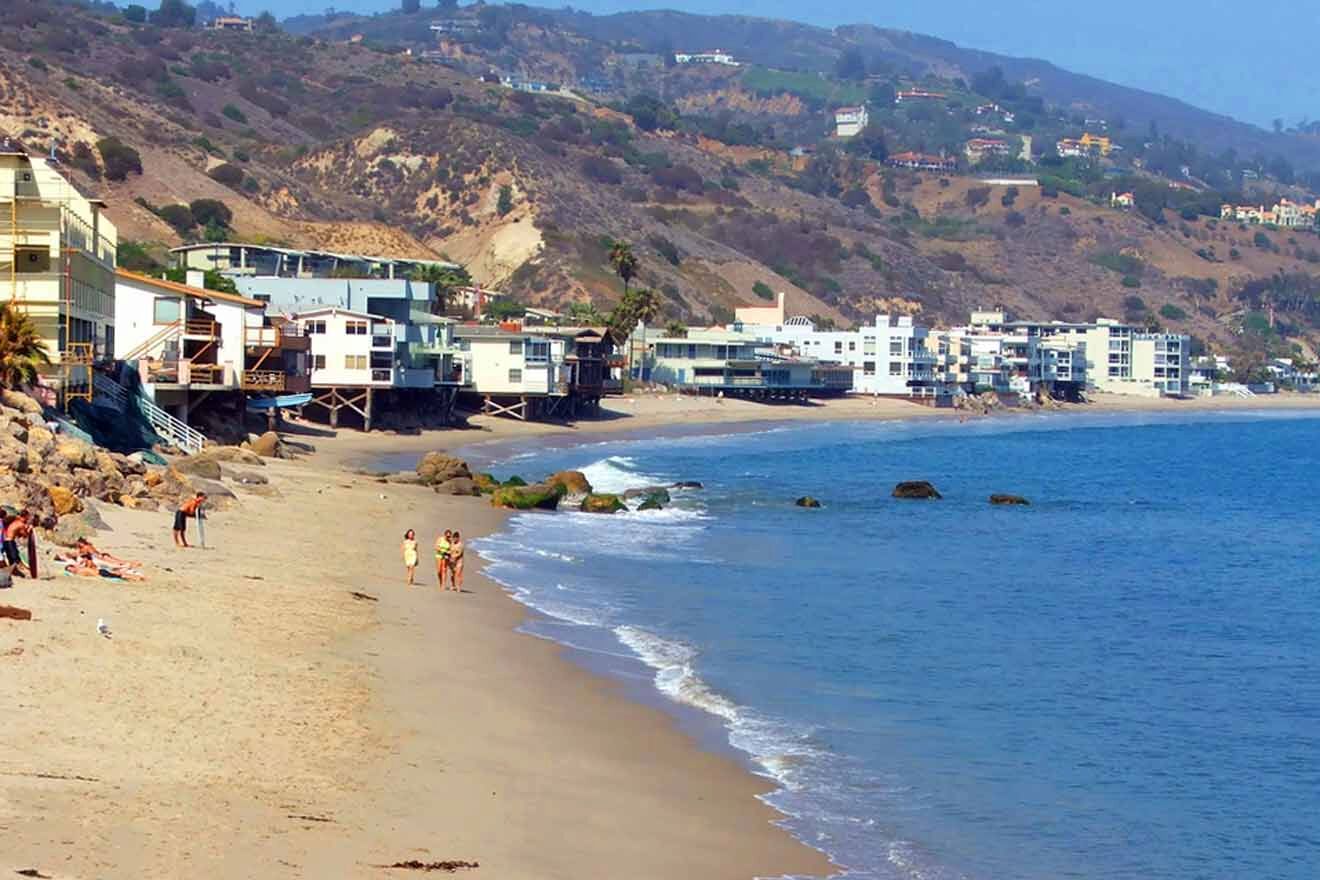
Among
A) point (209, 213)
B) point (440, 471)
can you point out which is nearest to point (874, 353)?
point (209, 213)

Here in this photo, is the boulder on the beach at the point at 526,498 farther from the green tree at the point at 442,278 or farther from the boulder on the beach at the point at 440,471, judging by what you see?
the green tree at the point at 442,278

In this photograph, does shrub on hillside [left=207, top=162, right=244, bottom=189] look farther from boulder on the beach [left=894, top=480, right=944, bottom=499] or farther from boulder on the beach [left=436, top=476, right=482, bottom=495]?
boulder on the beach [left=436, top=476, right=482, bottom=495]

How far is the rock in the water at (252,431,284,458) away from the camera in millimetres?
56094

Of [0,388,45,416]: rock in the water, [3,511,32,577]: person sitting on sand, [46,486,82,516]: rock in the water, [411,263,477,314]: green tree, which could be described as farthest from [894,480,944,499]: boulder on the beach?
[411,263,477,314]: green tree

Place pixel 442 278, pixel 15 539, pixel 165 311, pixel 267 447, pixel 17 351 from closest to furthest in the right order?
pixel 15 539 < pixel 17 351 < pixel 267 447 < pixel 165 311 < pixel 442 278

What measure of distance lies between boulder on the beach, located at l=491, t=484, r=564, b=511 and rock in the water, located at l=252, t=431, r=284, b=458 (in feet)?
27.9

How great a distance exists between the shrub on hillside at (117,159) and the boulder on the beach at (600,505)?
98602 mm

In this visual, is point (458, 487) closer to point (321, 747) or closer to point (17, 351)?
point (17, 351)

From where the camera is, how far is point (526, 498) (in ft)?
168

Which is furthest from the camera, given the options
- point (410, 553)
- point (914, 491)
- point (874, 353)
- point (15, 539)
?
point (874, 353)

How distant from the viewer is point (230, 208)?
14700cm

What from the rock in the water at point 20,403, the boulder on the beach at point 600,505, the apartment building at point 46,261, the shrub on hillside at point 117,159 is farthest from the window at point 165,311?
the shrub on hillside at point 117,159

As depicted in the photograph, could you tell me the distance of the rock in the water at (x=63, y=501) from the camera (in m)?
28.8

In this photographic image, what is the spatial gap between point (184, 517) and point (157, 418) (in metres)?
23.5
